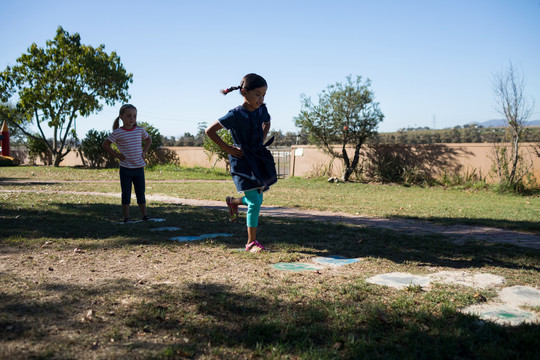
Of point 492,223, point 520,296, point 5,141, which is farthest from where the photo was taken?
point 5,141

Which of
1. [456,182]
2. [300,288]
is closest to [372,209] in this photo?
[300,288]

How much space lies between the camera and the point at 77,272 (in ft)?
11.2

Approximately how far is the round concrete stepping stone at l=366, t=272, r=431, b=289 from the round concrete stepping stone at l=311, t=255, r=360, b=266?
490mm

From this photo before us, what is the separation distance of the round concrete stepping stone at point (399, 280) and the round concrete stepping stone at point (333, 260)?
49 centimetres

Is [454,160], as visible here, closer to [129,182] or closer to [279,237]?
[279,237]

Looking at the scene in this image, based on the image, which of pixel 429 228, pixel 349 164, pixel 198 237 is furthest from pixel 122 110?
pixel 349 164

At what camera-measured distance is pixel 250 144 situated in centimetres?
423

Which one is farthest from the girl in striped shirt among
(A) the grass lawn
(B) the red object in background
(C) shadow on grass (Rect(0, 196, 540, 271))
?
(B) the red object in background

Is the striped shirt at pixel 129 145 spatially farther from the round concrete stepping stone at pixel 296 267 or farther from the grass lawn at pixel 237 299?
the round concrete stepping stone at pixel 296 267

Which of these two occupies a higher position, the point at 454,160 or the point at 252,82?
the point at 252,82

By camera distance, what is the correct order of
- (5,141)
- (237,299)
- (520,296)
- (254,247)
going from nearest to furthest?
(237,299) → (520,296) → (254,247) → (5,141)

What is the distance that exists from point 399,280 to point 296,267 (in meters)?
0.87

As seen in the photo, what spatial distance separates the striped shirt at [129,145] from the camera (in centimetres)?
611

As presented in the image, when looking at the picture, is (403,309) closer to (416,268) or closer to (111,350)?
(416,268)
